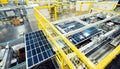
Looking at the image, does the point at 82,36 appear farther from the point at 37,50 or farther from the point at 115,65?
the point at 37,50

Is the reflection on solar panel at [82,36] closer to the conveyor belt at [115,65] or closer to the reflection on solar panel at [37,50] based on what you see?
the reflection on solar panel at [37,50]

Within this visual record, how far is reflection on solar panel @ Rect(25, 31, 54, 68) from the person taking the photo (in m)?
1.87

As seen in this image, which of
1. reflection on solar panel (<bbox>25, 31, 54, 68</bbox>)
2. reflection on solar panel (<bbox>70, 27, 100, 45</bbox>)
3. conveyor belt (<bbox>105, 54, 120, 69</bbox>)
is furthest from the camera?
reflection on solar panel (<bbox>70, 27, 100, 45</bbox>)

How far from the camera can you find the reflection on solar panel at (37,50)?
1872mm

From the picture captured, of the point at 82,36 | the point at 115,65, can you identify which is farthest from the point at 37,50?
the point at 115,65

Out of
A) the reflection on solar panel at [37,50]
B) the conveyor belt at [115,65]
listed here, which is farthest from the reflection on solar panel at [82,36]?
the conveyor belt at [115,65]

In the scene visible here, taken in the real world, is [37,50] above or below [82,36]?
below

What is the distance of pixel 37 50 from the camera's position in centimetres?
216

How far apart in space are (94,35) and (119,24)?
4.29 feet

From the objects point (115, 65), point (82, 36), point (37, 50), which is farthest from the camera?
point (82, 36)

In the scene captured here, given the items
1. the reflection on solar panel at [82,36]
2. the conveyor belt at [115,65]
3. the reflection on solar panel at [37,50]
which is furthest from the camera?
the reflection on solar panel at [82,36]

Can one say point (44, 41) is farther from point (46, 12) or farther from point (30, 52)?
point (46, 12)

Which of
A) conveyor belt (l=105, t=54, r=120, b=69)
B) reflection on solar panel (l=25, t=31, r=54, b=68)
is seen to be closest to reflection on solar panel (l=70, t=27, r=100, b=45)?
reflection on solar panel (l=25, t=31, r=54, b=68)

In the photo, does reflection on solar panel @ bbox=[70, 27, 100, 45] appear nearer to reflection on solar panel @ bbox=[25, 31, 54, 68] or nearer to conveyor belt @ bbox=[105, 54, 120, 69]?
reflection on solar panel @ bbox=[25, 31, 54, 68]
